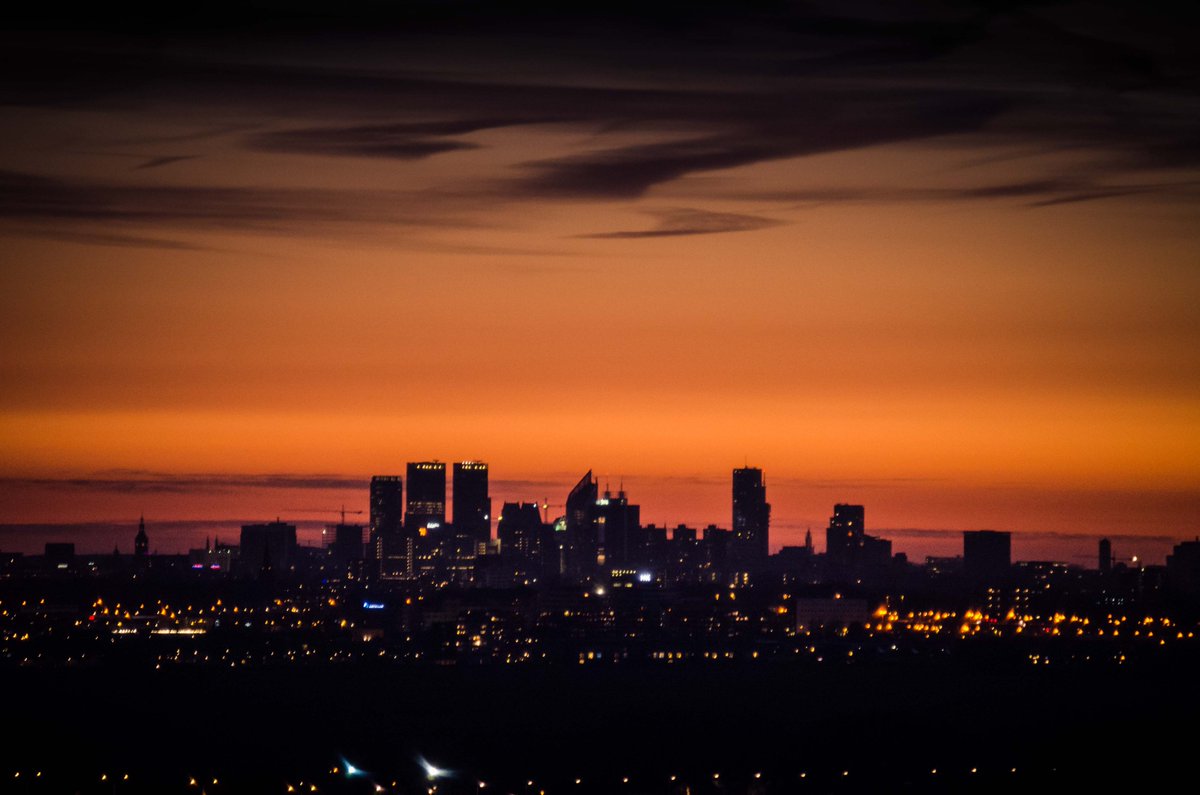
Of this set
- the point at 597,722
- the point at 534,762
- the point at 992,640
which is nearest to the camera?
the point at 534,762

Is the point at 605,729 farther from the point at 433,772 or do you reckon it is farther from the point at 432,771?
the point at 433,772

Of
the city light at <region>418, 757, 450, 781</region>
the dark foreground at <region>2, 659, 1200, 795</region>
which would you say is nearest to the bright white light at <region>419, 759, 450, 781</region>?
the city light at <region>418, 757, 450, 781</region>

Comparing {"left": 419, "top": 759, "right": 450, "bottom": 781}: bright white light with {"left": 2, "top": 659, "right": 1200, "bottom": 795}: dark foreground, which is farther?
{"left": 419, "top": 759, "right": 450, "bottom": 781}: bright white light

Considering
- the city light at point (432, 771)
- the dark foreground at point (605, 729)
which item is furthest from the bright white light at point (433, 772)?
the dark foreground at point (605, 729)

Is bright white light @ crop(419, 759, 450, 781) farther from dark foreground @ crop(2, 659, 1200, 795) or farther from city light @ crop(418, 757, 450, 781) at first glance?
dark foreground @ crop(2, 659, 1200, 795)

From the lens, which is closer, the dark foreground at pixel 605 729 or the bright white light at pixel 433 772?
the dark foreground at pixel 605 729

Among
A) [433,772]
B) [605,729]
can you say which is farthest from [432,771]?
[605,729]

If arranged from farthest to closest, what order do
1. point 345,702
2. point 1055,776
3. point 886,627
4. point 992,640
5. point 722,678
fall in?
point 886,627 < point 992,640 < point 722,678 < point 345,702 < point 1055,776

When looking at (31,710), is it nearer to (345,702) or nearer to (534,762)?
(345,702)

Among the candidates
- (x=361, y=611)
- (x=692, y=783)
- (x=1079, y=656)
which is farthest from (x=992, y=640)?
(x=692, y=783)

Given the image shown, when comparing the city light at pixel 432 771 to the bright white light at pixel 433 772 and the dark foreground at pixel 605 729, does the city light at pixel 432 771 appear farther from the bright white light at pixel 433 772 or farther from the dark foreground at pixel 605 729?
the dark foreground at pixel 605 729

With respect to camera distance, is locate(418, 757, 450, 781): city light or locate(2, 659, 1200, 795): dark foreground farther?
locate(418, 757, 450, 781): city light
